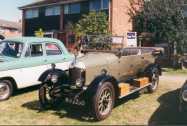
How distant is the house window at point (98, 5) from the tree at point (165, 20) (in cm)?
1320

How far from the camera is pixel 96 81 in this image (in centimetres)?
767

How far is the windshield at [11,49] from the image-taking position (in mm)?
10211

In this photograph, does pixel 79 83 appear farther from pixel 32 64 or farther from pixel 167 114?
pixel 32 64

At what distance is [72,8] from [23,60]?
26.7 meters

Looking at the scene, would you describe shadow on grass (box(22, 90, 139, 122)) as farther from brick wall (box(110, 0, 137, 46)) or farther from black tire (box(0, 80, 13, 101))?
brick wall (box(110, 0, 137, 46))

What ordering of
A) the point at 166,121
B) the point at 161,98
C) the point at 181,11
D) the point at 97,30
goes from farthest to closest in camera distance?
the point at 97,30 < the point at 181,11 < the point at 161,98 < the point at 166,121

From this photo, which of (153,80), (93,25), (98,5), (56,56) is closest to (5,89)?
(56,56)

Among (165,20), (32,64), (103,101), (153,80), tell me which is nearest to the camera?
(103,101)

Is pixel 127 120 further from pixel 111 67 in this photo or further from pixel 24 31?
pixel 24 31

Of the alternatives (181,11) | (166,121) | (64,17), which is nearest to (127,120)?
(166,121)

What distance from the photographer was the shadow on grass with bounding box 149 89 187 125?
7.78 m

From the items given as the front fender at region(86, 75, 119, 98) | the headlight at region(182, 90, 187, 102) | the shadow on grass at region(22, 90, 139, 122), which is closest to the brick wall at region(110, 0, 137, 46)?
the shadow on grass at region(22, 90, 139, 122)

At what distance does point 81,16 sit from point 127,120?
27751mm

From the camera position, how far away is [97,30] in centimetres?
2853
